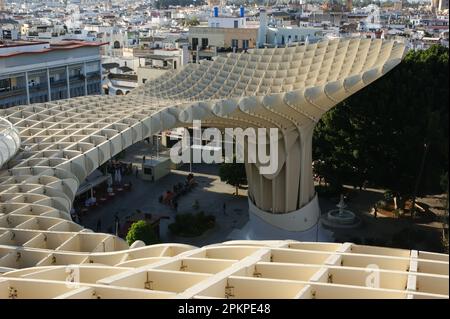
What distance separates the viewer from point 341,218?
29.7m

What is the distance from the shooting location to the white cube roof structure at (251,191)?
8.40m

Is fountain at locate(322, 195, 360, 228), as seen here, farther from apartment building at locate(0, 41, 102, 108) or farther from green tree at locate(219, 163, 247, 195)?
apartment building at locate(0, 41, 102, 108)

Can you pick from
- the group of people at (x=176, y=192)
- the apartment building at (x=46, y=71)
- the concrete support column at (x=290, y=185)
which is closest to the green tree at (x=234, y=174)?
the group of people at (x=176, y=192)

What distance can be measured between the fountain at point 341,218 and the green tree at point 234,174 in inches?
238

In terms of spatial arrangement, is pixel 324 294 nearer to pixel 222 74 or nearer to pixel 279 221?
pixel 279 221

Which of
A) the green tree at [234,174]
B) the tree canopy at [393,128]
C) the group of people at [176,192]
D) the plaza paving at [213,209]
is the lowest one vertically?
the plaza paving at [213,209]

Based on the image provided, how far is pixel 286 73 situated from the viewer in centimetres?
2792

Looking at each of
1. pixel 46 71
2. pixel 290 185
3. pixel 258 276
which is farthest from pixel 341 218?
pixel 46 71

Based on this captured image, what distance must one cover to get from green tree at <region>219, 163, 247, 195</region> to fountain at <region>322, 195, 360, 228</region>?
6048mm

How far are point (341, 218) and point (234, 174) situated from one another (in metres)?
7.38

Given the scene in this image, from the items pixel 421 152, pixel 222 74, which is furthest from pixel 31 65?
pixel 421 152

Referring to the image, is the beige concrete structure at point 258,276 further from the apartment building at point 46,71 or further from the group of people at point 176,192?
the apartment building at point 46,71

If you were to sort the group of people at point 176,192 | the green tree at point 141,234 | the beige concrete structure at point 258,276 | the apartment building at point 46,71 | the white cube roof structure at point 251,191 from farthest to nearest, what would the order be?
the apartment building at point 46,71 < the group of people at point 176,192 < the green tree at point 141,234 < the white cube roof structure at point 251,191 < the beige concrete structure at point 258,276

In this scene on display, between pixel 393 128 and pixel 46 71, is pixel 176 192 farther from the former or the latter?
pixel 46 71
